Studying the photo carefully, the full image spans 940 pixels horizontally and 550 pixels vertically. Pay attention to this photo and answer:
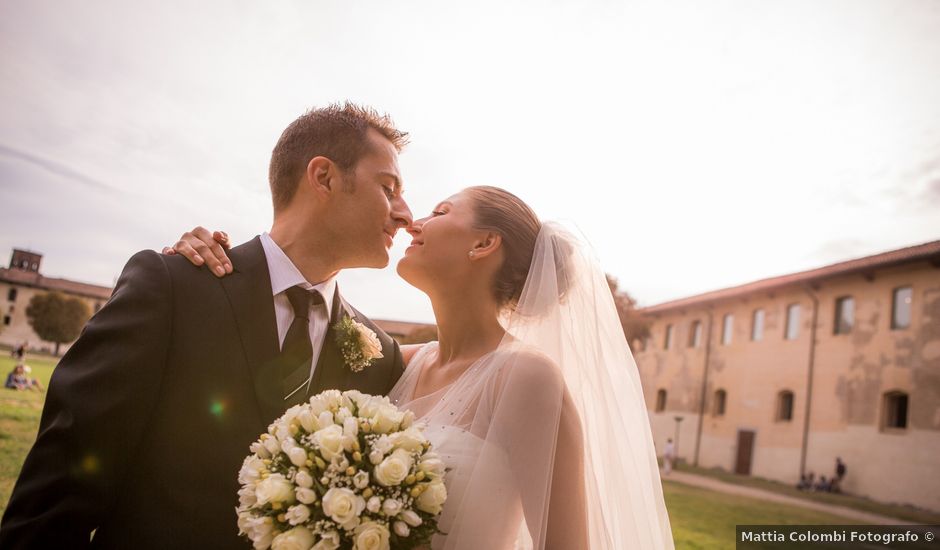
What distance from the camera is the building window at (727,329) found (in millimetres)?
36438

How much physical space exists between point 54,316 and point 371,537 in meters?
82.3

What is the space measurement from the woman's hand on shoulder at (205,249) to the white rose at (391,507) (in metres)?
1.42

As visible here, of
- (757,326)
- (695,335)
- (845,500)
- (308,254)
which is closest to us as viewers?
(308,254)

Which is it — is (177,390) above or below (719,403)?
below

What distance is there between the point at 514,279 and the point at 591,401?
0.94m

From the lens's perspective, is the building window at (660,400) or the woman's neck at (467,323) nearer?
the woman's neck at (467,323)

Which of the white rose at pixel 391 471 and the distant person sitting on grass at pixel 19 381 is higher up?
the white rose at pixel 391 471

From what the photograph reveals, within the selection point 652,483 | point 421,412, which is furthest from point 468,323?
point 652,483

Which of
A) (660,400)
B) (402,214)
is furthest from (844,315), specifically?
(402,214)

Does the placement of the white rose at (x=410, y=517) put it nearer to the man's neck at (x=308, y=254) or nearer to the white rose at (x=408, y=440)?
the white rose at (x=408, y=440)

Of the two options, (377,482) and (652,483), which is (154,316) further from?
(652,483)

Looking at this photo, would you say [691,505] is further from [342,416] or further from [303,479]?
[303,479]

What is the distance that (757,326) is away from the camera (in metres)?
34.6

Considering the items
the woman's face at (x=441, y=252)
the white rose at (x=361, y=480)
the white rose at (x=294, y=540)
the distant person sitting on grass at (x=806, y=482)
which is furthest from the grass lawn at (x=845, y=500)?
the white rose at (x=294, y=540)
